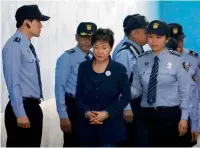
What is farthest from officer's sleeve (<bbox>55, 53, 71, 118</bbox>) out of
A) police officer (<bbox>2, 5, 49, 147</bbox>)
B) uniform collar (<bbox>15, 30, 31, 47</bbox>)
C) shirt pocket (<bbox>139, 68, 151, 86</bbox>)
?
shirt pocket (<bbox>139, 68, 151, 86</bbox>)

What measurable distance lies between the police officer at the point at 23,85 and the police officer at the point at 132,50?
750mm

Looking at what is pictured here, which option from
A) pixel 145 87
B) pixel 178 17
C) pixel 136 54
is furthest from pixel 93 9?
pixel 145 87

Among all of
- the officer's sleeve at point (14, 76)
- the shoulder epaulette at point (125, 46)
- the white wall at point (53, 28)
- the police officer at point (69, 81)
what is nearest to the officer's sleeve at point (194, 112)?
the shoulder epaulette at point (125, 46)

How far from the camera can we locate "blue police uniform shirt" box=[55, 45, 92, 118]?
368cm

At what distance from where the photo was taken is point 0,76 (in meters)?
4.32

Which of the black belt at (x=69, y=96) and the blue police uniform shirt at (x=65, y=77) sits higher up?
the blue police uniform shirt at (x=65, y=77)

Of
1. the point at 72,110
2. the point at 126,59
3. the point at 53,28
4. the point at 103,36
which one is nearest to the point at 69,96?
the point at 72,110

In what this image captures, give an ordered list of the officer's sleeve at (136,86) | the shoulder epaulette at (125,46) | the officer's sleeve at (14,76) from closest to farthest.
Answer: the officer's sleeve at (14,76)
the officer's sleeve at (136,86)
the shoulder epaulette at (125,46)

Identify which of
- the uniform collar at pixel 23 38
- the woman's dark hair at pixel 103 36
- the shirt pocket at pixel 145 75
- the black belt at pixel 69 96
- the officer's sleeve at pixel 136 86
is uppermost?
the woman's dark hair at pixel 103 36

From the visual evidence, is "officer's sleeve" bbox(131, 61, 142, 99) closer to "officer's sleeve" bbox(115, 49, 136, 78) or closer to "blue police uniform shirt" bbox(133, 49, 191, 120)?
"blue police uniform shirt" bbox(133, 49, 191, 120)

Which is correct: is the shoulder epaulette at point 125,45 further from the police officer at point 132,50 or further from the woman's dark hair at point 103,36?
the woman's dark hair at point 103,36

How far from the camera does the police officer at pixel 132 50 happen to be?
12.1 feet

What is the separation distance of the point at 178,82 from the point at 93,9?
2286 mm

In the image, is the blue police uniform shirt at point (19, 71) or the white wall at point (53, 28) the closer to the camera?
the blue police uniform shirt at point (19, 71)
